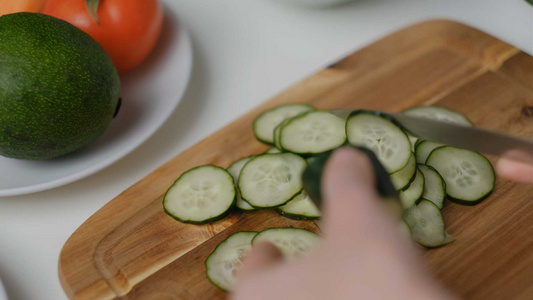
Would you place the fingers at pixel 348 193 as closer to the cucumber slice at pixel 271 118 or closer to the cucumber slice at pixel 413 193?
the cucumber slice at pixel 413 193

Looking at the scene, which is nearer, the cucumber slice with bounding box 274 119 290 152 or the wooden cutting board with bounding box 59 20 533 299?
the wooden cutting board with bounding box 59 20 533 299

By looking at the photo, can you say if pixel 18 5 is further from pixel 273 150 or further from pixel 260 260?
pixel 260 260

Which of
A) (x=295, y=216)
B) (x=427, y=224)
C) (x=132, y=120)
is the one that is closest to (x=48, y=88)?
(x=132, y=120)

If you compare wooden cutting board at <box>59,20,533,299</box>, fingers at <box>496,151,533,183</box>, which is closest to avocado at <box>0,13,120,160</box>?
wooden cutting board at <box>59,20,533,299</box>

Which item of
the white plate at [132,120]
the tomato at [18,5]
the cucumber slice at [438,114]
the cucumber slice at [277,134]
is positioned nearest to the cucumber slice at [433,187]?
the cucumber slice at [438,114]

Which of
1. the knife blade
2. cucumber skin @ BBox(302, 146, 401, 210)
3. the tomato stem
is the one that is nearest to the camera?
cucumber skin @ BBox(302, 146, 401, 210)

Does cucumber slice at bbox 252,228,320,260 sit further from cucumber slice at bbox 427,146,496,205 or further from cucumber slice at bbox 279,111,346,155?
cucumber slice at bbox 427,146,496,205
